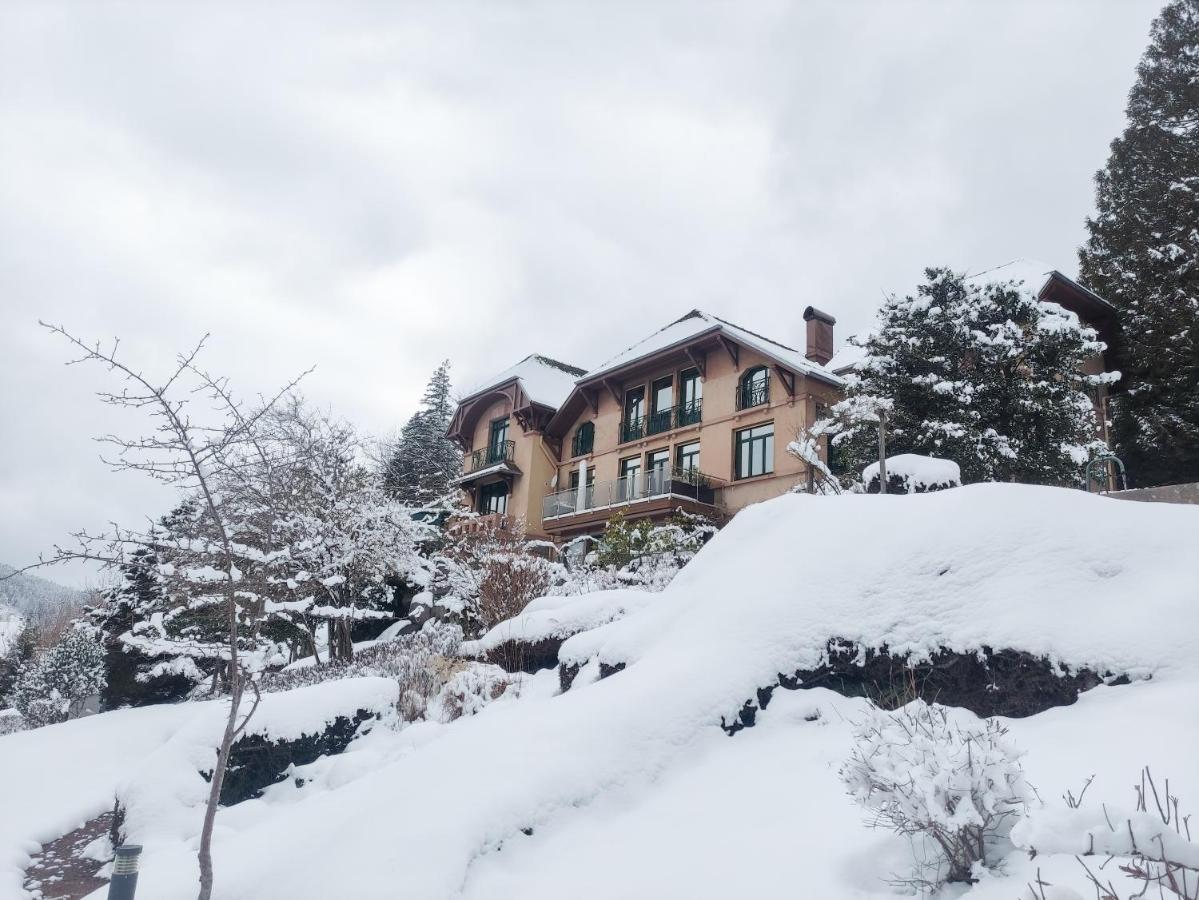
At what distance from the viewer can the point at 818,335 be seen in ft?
84.5

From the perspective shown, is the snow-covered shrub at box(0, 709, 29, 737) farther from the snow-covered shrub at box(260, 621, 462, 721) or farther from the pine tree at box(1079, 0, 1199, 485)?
the pine tree at box(1079, 0, 1199, 485)

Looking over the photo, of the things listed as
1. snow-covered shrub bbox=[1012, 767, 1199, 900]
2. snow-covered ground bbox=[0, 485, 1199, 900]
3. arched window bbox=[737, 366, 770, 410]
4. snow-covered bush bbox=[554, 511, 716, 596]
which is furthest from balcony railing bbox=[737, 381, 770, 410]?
snow-covered shrub bbox=[1012, 767, 1199, 900]

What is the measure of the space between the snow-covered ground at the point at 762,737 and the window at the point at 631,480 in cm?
1738

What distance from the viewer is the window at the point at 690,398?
25406mm

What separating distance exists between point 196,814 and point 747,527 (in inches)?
248

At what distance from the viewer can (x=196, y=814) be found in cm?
741

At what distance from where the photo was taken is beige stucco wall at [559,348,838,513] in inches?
870

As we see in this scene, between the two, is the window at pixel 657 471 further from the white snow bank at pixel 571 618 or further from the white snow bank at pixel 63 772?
the white snow bank at pixel 63 772

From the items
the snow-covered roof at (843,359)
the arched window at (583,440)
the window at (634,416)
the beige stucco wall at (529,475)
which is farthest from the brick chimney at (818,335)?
the beige stucco wall at (529,475)

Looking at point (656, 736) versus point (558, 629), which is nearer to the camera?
point (656, 736)

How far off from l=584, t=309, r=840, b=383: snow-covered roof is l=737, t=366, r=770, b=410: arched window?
3.10 feet

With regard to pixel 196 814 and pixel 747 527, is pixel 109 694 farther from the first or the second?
pixel 747 527

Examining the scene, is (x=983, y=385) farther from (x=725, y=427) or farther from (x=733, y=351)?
(x=733, y=351)

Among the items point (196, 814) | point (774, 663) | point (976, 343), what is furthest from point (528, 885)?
point (976, 343)
